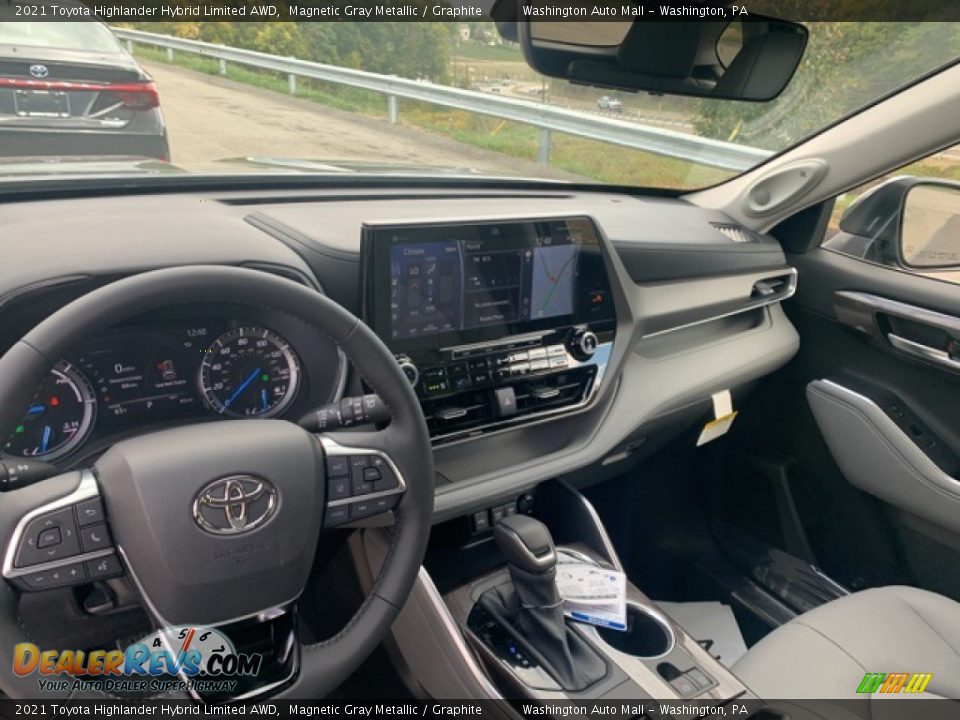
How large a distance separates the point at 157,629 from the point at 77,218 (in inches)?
32.3

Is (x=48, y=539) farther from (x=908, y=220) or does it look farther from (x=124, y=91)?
(x=908, y=220)

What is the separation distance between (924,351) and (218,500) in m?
2.19

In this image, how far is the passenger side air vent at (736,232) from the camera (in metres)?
2.72

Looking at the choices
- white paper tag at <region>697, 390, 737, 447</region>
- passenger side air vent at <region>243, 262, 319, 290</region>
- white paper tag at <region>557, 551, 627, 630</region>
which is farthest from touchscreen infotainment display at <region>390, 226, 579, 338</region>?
white paper tag at <region>697, 390, 737, 447</region>

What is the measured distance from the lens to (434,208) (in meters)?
2.26

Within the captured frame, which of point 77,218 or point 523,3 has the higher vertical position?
point 523,3

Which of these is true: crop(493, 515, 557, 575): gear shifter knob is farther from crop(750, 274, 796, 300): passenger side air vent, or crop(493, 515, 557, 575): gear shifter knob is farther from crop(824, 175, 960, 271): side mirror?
Result: crop(824, 175, 960, 271): side mirror

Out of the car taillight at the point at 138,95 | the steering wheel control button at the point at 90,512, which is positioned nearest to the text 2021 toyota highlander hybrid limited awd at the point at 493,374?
the steering wheel control button at the point at 90,512

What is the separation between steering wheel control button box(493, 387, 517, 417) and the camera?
201 cm

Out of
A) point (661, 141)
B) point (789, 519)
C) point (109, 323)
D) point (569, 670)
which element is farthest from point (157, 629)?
point (661, 141)

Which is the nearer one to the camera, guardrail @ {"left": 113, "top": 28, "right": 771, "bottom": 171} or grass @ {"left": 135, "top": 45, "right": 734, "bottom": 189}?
guardrail @ {"left": 113, "top": 28, "right": 771, "bottom": 171}

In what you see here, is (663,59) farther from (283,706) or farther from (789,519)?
(789,519)

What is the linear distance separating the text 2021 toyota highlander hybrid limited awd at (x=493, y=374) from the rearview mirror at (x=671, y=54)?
0.01 metres

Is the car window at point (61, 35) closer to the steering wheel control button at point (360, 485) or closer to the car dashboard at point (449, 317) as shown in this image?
the car dashboard at point (449, 317)
